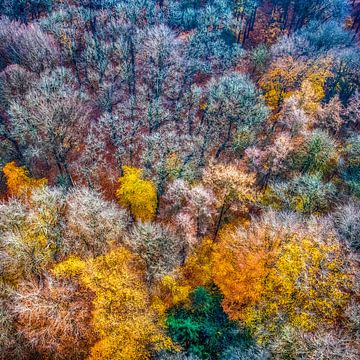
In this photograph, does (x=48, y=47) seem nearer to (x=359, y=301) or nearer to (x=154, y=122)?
(x=154, y=122)

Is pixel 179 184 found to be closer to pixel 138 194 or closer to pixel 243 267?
pixel 138 194

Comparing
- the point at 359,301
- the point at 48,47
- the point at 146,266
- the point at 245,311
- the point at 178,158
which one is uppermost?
the point at 48,47

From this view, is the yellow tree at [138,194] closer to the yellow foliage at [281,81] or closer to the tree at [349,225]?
the tree at [349,225]

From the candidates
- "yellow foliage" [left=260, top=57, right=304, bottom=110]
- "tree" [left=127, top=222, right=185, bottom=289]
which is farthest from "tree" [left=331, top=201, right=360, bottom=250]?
"yellow foliage" [left=260, top=57, right=304, bottom=110]

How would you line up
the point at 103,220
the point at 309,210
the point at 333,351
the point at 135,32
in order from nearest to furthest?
the point at 333,351 → the point at 103,220 → the point at 309,210 → the point at 135,32

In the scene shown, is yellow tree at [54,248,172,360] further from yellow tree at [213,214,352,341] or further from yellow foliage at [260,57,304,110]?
yellow foliage at [260,57,304,110]

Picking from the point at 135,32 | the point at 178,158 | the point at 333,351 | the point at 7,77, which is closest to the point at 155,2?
the point at 135,32

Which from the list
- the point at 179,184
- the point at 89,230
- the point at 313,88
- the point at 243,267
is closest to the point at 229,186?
the point at 179,184
